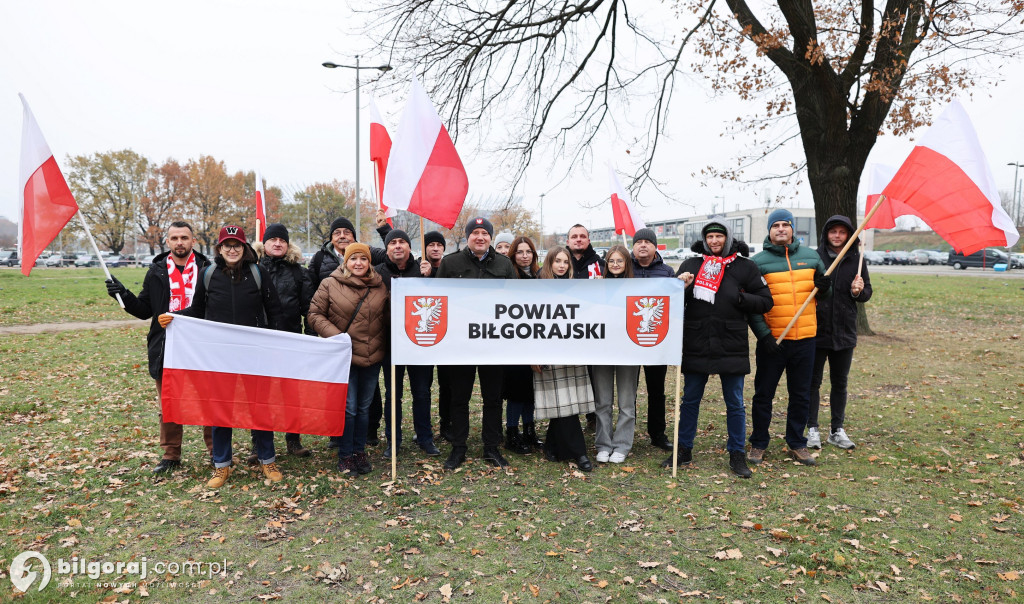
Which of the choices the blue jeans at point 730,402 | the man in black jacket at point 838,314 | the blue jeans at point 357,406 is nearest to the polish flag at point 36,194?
the blue jeans at point 357,406

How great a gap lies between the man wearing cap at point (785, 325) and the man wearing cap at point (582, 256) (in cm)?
158

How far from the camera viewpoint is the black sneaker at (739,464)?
17.7 feet

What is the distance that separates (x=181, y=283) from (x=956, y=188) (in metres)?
7.16

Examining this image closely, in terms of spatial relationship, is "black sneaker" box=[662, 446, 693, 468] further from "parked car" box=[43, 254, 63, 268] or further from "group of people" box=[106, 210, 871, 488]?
"parked car" box=[43, 254, 63, 268]

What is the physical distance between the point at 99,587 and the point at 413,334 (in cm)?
284

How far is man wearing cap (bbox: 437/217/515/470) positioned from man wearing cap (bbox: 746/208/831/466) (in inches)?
97.0

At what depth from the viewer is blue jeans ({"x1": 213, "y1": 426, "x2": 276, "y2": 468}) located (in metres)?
5.41

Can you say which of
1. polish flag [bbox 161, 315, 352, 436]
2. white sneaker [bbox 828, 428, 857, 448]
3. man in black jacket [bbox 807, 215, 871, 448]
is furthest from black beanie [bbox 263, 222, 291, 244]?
white sneaker [bbox 828, 428, 857, 448]

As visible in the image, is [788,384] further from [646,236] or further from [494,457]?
[494,457]

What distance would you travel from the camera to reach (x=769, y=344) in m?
5.50

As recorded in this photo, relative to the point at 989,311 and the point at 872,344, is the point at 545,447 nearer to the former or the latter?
the point at 872,344

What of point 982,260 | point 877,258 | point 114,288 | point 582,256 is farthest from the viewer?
point 877,258

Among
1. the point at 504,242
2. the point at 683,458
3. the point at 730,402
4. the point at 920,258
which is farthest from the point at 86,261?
the point at 920,258

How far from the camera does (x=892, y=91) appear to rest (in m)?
10.2
